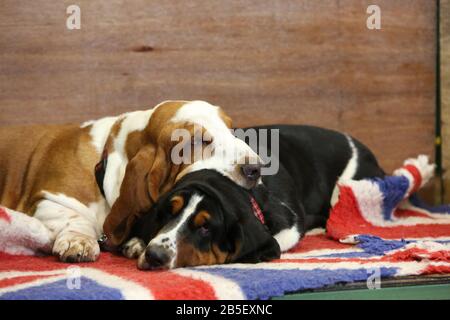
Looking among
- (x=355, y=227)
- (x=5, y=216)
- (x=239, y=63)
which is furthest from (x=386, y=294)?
(x=239, y=63)

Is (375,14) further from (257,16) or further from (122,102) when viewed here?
(122,102)

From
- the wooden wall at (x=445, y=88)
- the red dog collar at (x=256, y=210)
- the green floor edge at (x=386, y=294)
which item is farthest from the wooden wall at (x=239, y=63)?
the green floor edge at (x=386, y=294)

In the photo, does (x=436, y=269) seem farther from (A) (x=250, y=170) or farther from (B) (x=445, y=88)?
(B) (x=445, y=88)

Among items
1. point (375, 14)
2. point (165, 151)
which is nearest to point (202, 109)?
point (165, 151)

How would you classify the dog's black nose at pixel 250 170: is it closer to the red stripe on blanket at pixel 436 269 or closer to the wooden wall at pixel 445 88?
the red stripe on blanket at pixel 436 269

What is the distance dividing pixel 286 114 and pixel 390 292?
1.83 m

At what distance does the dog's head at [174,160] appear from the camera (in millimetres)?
2326

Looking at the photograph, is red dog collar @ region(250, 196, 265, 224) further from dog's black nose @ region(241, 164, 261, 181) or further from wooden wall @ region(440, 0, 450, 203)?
wooden wall @ region(440, 0, 450, 203)

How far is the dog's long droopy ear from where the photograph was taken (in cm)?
239

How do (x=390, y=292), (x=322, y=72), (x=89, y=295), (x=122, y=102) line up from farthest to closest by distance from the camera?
(x=322, y=72) < (x=122, y=102) < (x=390, y=292) < (x=89, y=295)

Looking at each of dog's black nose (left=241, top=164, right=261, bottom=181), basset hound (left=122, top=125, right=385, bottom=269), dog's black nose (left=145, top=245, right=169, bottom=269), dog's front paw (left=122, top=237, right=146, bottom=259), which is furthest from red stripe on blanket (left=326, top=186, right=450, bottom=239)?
dog's black nose (left=145, top=245, right=169, bottom=269)

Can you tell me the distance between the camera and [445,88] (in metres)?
3.80

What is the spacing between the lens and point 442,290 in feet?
6.35

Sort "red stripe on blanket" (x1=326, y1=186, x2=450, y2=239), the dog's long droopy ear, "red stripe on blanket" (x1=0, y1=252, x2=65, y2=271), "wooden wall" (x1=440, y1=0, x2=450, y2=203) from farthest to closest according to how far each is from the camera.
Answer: "wooden wall" (x1=440, y1=0, x2=450, y2=203) → "red stripe on blanket" (x1=326, y1=186, x2=450, y2=239) → the dog's long droopy ear → "red stripe on blanket" (x1=0, y1=252, x2=65, y2=271)
